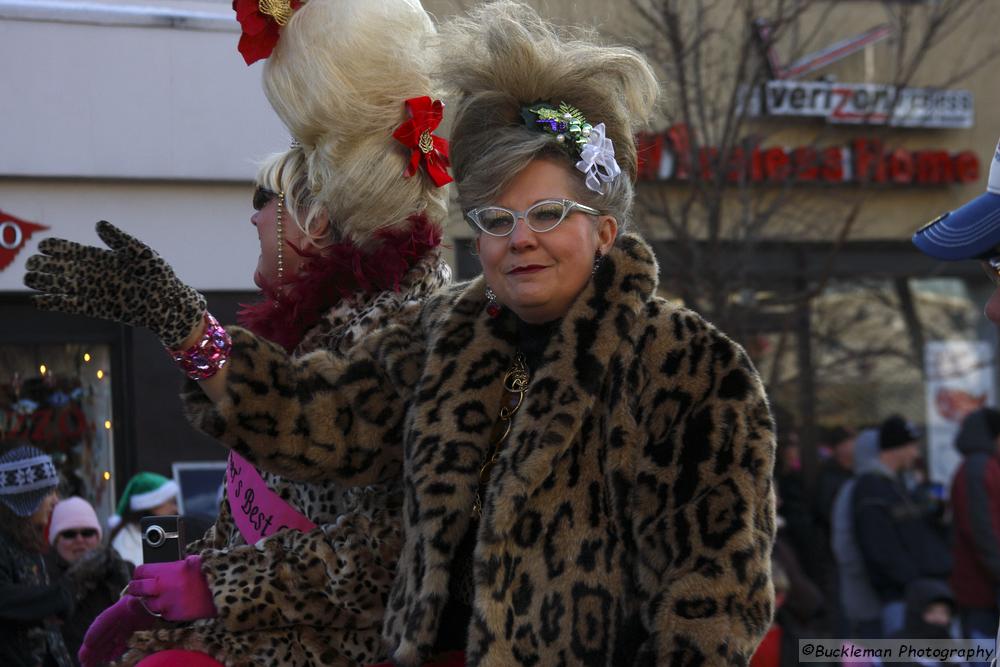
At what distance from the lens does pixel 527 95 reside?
3.11m

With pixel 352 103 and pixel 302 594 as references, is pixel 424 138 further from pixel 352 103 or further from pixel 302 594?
pixel 302 594

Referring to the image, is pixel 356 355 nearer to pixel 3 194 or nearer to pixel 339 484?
pixel 339 484

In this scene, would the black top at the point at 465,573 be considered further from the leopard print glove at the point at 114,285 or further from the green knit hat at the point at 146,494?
the green knit hat at the point at 146,494

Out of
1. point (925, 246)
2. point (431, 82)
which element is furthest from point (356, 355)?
point (925, 246)

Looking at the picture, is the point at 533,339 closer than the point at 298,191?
Yes

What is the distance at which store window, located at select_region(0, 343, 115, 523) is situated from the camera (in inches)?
322

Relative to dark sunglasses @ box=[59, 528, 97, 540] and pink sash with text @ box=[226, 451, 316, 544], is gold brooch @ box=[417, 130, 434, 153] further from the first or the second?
dark sunglasses @ box=[59, 528, 97, 540]

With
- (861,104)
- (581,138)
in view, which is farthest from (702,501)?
(861,104)

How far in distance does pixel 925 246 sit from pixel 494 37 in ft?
3.61

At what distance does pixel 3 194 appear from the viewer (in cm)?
837

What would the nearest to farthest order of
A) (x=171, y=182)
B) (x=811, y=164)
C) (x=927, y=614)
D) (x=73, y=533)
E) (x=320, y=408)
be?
(x=320, y=408) < (x=73, y=533) < (x=927, y=614) < (x=171, y=182) < (x=811, y=164)

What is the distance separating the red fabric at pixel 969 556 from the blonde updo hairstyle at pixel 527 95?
576 centimetres

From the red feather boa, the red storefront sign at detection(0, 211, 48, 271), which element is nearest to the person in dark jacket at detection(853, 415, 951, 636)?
the red feather boa

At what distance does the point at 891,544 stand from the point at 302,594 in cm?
522
